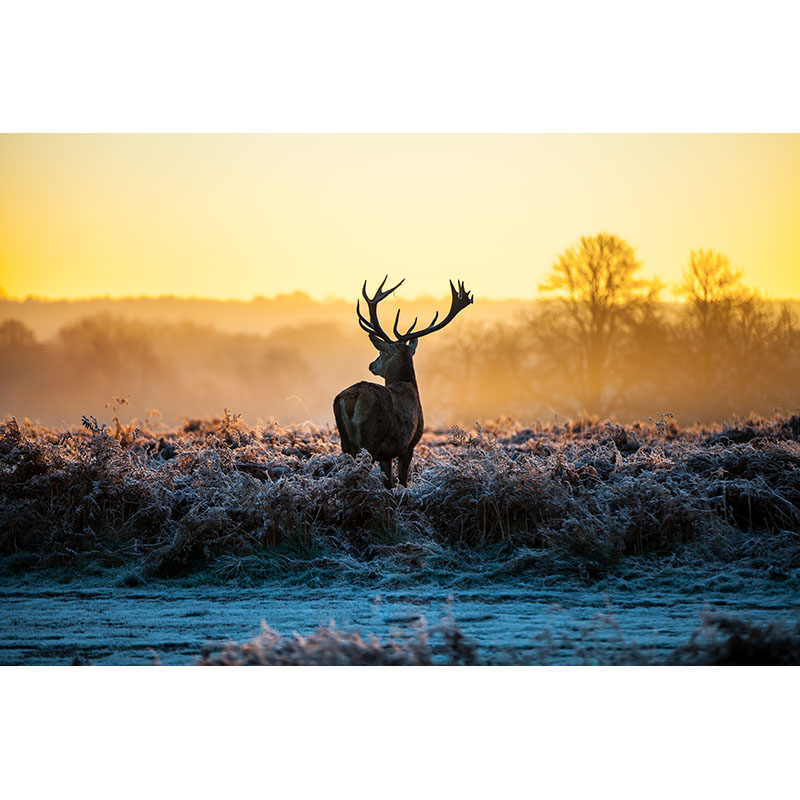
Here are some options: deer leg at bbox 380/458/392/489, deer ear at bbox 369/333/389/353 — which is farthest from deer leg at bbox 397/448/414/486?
deer ear at bbox 369/333/389/353

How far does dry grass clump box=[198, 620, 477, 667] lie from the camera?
6.16 meters

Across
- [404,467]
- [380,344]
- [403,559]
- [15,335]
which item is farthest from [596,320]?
[403,559]

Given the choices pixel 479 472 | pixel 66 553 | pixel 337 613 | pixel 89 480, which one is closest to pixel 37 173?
pixel 89 480

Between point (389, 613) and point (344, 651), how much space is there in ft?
4.62

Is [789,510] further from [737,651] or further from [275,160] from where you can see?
[275,160]

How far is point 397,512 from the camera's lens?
33.2 ft

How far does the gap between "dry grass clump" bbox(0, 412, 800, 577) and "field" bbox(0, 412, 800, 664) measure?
24 millimetres

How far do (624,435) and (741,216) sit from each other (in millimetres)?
3974

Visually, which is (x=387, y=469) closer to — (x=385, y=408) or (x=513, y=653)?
(x=385, y=408)

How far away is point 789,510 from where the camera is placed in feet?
33.3

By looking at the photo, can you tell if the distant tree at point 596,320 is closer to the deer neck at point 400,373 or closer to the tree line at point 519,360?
the tree line at point 519,360

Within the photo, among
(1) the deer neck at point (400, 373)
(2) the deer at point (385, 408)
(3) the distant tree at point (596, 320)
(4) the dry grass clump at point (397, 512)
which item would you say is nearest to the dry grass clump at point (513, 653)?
(4) the dry grass clump at point (397, 512)

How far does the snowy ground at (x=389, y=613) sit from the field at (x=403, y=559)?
0.03 meters

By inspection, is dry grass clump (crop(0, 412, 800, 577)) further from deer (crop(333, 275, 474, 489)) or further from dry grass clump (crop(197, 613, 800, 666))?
dry grass clump (crop(197, 613, 800, 666))
